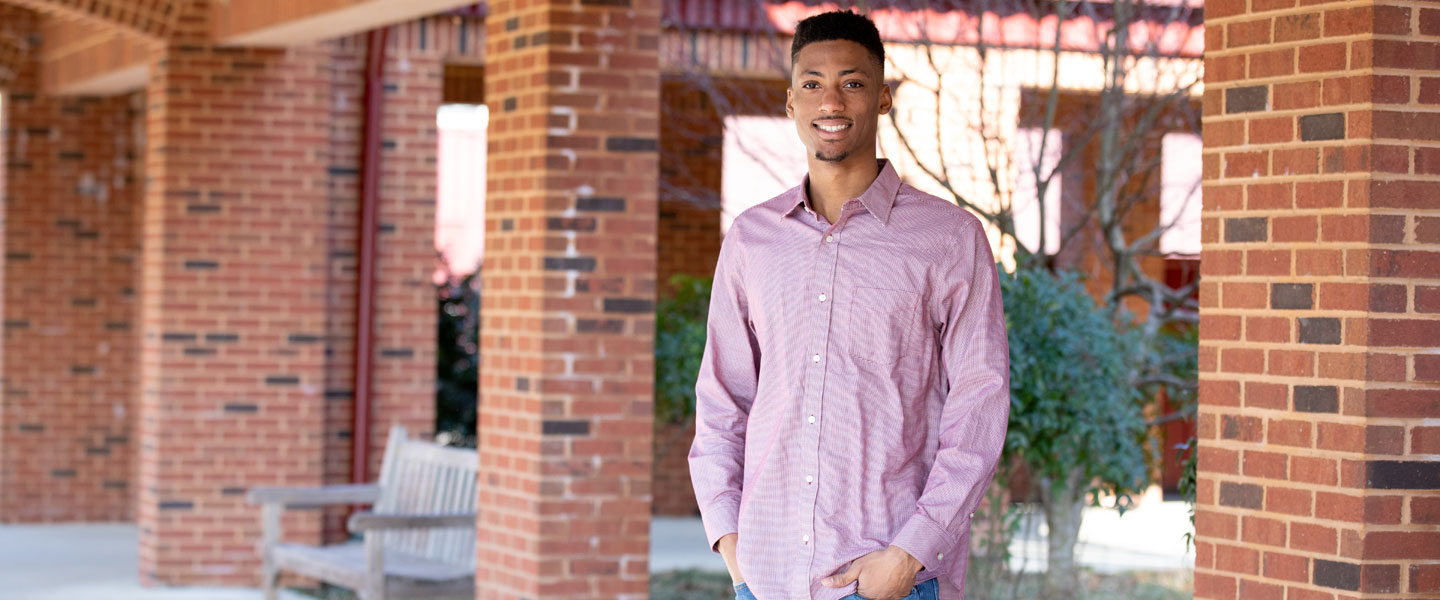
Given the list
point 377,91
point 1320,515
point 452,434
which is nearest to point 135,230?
point 452,434

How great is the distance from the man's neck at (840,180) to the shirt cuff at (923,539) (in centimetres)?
54

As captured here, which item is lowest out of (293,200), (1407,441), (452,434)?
(452,434)

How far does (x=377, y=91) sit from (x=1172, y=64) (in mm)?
4279

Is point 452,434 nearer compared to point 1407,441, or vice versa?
point 1407,441

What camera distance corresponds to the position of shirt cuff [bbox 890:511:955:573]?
260cm

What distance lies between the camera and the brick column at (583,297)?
5727mm

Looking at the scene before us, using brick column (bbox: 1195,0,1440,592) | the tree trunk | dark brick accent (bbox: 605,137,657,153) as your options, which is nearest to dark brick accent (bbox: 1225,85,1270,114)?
brick column (bbox: 1195,0,1440,592)

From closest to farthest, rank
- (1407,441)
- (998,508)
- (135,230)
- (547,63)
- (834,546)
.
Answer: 1. (834,546)
2. (1407,441)
3. (547,63)
4. (998,508)
5. (135,230)

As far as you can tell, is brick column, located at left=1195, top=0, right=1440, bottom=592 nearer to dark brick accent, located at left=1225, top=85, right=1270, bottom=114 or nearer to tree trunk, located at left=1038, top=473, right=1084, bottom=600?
dark brick accent, located at left=1225, top=85, right=1270, bottom=114

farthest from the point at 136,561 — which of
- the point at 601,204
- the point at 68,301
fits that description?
the point at 601,204

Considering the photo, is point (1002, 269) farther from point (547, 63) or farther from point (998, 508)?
point (547, 63)

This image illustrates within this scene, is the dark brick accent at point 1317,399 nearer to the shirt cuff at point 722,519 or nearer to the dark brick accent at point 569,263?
the shirt cuff at point 722,519

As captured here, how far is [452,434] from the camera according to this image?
12.0m

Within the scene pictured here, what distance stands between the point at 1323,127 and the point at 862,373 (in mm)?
1397
